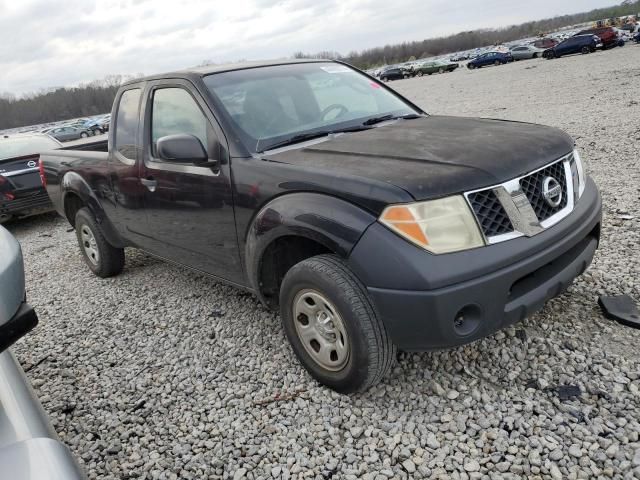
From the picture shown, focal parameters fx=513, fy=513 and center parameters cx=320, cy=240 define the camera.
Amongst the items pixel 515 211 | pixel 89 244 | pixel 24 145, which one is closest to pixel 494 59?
pixel 24 145

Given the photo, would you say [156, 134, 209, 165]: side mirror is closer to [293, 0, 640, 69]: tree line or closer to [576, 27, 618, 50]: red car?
[576, 27, 618, 50]: red car

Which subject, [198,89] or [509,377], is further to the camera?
[198,89]

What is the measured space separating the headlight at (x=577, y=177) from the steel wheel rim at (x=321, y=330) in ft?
4.83

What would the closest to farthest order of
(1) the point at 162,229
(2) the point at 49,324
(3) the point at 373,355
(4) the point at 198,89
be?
(3) the point at 373,355 → (4) the point at 198,89 → (1) the point at 162,229 → (2) the point at 49,324

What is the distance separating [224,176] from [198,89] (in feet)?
Result: 2.26

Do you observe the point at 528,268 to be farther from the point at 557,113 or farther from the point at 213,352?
the point at 557,113

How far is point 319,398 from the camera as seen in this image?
281 centimetres

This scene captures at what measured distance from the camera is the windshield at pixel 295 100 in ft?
10.5

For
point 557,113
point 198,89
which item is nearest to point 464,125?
point 198,89

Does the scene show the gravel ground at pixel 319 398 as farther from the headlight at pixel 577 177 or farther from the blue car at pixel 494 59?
the blue car at pixel 494 59

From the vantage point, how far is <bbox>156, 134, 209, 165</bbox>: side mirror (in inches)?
119

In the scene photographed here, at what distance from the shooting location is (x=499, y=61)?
147ft

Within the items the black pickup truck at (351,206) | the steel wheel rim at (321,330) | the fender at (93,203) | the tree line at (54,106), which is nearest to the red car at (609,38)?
the black pickup truck at (351,206)

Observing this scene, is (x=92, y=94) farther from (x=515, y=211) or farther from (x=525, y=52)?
(x=515, y=211)
